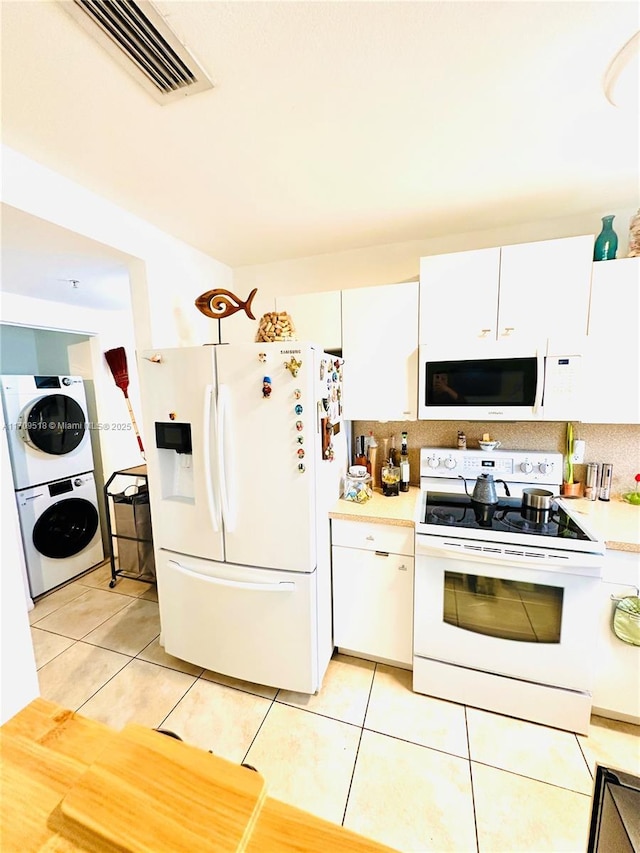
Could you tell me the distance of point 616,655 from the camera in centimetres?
156

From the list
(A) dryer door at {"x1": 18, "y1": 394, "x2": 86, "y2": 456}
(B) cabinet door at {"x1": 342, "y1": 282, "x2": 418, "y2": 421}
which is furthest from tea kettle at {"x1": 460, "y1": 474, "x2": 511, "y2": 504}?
(A) dryer door at {"x1": 18, "y1": 394, "x2": 86, "y2": 456}

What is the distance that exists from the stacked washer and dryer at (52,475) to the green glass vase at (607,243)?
3830 mm

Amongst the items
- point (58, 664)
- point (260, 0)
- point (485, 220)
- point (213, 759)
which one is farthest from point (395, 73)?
point (58, 664)

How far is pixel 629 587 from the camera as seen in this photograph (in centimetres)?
151

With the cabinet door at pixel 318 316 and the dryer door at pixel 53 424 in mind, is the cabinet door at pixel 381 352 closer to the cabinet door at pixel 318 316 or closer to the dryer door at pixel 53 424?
the cabinet door at pixel 318 316

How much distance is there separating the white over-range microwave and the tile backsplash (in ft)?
1.12

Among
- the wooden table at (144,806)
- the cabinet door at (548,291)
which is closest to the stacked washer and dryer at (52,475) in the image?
the wooden table at (144,806)

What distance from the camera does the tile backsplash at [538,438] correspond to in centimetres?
201

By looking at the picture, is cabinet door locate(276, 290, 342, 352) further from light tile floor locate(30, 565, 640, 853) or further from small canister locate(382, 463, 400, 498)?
light tile floor locate(30, 565, 640, 853)

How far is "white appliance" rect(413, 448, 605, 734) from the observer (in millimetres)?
1530

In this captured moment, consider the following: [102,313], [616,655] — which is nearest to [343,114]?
[616,655]

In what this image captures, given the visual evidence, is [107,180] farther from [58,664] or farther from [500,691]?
[500,691]

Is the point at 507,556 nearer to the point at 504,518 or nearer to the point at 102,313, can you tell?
the point at 504,518

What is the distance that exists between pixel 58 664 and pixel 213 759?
7.31 feet
